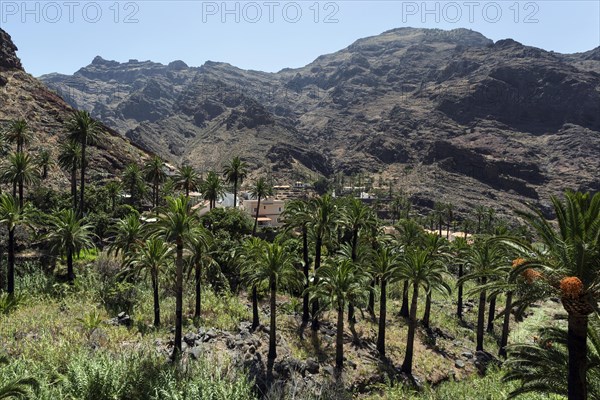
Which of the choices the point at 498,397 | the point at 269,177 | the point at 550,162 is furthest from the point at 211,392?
the point at 550,162

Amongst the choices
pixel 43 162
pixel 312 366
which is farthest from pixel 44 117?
pixel 312 366

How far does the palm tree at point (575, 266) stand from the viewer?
40.4 feet

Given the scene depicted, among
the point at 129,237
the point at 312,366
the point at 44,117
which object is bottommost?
the point at 312,366

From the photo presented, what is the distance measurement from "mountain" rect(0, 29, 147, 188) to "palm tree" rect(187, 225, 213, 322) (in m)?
46.9

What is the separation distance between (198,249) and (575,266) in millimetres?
24807

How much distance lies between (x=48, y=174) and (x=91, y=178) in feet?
23.6

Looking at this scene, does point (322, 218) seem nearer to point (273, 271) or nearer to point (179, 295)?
point (273, 271)

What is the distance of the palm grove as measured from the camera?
13.3m

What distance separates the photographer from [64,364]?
20.0m

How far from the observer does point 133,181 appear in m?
65.6

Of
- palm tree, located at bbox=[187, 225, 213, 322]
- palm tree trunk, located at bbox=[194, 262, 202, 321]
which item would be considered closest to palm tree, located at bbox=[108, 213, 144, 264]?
palm tree trunk, located at bbox=[194, 262, 202, 321]

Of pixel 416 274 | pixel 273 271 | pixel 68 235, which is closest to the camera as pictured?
pixel 273 271

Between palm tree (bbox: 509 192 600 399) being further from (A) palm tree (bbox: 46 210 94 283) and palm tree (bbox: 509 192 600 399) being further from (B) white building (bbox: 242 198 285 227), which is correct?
(B) white building (bbox: 242 198 285 227)

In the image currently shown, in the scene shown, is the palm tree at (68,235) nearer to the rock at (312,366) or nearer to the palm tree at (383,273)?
the rock at (312,366)
